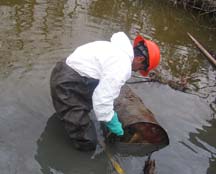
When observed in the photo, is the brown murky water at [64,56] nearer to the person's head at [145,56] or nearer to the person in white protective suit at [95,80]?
the person in white protective suit at [95,80]

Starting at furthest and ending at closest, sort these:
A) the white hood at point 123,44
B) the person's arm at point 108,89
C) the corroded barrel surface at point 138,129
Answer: the corroded barrel surface at point 138,129 < the white hood at point 123,44 < the person's arm at point 108,89

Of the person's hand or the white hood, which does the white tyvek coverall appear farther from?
the person's hand

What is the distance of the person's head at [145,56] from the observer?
14.8 ft

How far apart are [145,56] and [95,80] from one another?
2.22 ft

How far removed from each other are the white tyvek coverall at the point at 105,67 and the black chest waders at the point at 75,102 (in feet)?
0.38

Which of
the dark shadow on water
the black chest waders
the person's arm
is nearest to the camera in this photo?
the person's arm

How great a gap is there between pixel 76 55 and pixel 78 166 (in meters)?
1.32

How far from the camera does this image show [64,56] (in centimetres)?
716

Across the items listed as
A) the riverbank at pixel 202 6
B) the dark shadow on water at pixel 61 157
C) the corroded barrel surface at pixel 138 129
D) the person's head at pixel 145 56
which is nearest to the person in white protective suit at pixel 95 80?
the person's head at pixel 145 56

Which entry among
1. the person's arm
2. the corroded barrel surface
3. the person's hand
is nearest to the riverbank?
the corroded barrel surface

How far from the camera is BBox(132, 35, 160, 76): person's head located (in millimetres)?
A: 4516

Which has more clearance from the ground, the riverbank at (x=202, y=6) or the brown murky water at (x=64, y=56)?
the riverbank at (x=202, y=6)

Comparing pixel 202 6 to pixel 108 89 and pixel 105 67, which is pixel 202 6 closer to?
pixel 105 67

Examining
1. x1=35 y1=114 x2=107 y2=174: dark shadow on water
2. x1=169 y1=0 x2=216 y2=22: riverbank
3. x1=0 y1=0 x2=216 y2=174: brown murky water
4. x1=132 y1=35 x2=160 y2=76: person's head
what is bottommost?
x1=35 y1=114 x2=107 y2=174: dark shadow on water
